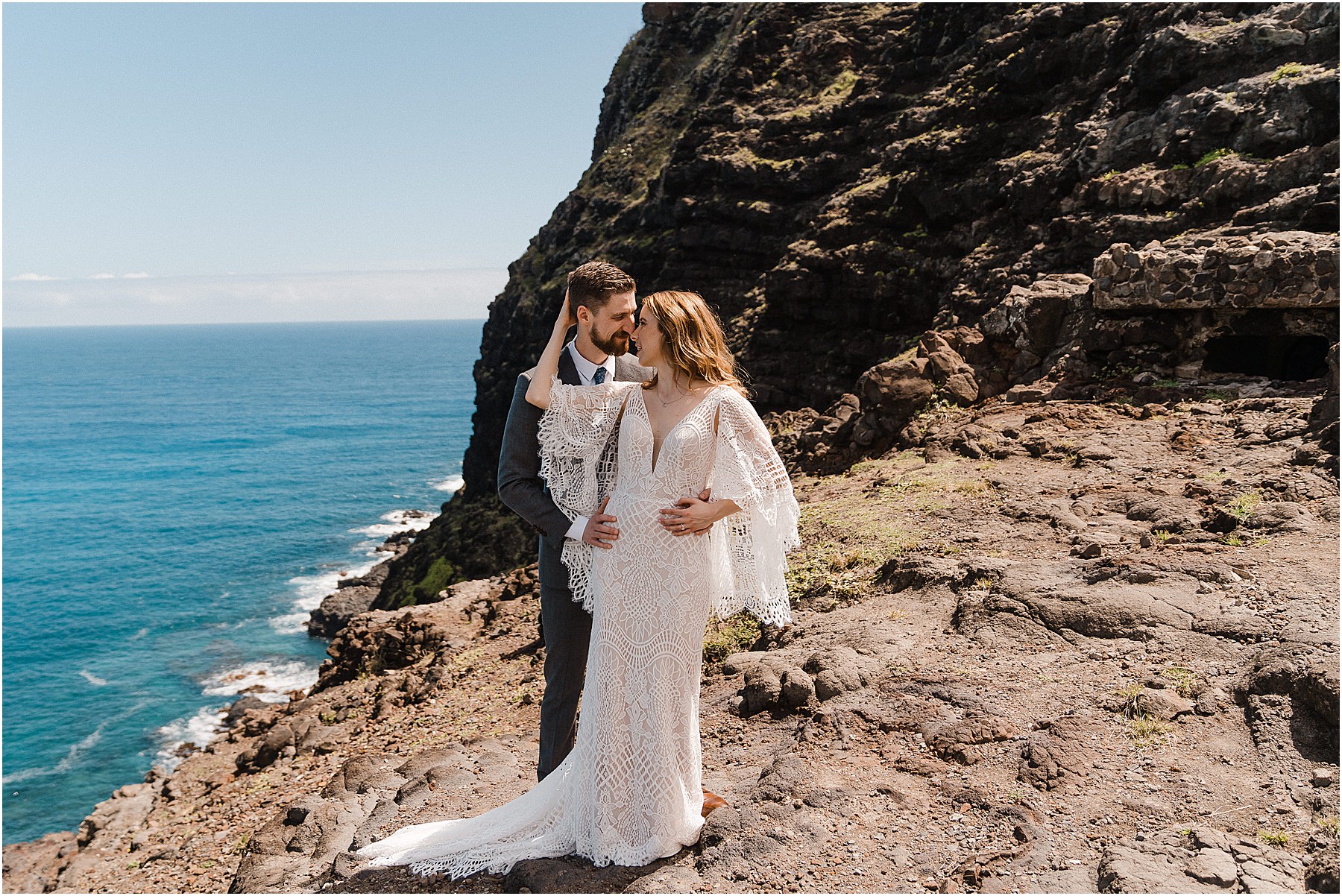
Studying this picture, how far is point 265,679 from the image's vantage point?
3005cm

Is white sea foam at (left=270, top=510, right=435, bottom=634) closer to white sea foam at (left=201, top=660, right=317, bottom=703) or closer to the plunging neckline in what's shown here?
white sea foam at (left=201, top=660, right=317, bottom=703)

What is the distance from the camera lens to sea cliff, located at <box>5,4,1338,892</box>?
164 inches

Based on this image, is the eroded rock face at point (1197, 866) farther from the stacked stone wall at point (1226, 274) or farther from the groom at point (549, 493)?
the stacked stone wall at point (1226, 274)

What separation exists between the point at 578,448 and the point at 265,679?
30.6 m

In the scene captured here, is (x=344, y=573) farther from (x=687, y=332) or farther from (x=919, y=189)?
(x=687, y=332)

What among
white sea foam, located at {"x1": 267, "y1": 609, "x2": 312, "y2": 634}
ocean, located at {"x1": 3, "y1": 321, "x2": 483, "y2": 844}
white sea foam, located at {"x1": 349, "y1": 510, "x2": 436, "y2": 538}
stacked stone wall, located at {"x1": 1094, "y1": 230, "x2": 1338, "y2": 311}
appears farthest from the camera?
white sea foam, located at {"x1": 349, "y1": 510, "x2": 436, "y2": 538}

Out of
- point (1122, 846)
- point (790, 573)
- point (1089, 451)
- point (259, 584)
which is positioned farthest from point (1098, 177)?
point (259, 584)

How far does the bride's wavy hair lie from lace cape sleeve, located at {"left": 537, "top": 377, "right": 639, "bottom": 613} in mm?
430

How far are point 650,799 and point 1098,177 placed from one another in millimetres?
18414

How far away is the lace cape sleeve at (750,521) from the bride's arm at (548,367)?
33.8 inches

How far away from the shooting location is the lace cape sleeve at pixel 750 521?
13.2 ft

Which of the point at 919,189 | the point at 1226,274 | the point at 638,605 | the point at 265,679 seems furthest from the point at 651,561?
the point at 265,679

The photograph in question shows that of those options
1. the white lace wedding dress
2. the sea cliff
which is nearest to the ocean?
the sea cliff

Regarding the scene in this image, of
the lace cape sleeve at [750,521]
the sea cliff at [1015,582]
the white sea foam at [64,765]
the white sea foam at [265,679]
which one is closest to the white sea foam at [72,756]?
the white sea foam at [64,765]
